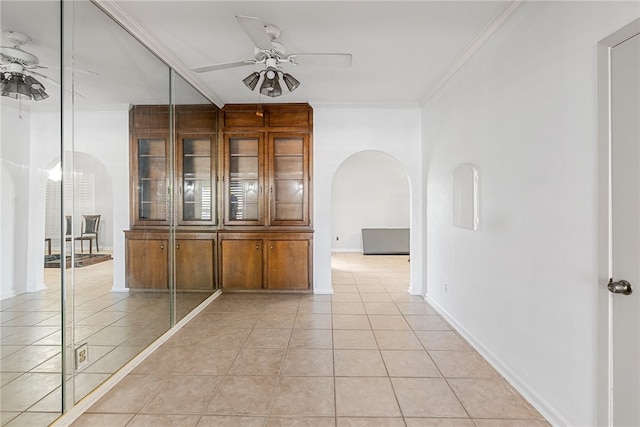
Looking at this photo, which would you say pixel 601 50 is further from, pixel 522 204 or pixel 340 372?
pixel 340 372

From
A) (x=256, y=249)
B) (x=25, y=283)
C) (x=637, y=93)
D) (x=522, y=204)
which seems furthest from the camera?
(x=256, y=249)

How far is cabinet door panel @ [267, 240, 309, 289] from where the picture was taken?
15.6 feet

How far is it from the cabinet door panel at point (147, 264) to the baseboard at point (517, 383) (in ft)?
10.00

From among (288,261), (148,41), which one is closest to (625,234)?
(148,41)

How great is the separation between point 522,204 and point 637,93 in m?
0.94

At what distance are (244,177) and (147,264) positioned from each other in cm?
220

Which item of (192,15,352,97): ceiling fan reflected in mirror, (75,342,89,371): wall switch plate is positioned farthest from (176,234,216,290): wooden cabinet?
(192,15,352,97): ceiling fan reflected in mirror

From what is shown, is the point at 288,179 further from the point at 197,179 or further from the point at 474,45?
the point at 474,45

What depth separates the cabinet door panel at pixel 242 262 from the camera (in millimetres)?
4773

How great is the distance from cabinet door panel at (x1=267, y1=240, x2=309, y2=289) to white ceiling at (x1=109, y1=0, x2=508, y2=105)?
7.32ft

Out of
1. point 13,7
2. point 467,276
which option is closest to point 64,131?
point 13,7

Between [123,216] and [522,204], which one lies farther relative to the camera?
[123,216]

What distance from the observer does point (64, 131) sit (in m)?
2.00

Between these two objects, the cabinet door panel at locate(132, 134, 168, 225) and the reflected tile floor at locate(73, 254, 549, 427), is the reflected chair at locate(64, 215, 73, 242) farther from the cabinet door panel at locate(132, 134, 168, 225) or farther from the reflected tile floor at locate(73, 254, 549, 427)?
the reflected tile floor at locate(73, 254, 549, 427)
